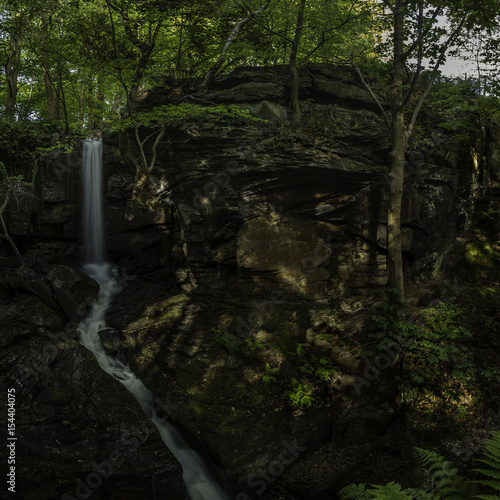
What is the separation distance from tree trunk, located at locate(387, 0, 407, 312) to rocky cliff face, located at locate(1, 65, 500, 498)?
47.1 inches

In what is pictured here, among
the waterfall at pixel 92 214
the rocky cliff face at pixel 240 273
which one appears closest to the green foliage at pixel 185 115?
the rocky cliff face at pixel 240 273

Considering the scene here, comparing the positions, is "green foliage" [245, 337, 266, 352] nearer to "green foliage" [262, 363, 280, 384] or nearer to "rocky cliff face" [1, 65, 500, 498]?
"rocky cliff face" [1, 65, 500, 498]

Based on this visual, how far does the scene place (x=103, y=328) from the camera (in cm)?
905

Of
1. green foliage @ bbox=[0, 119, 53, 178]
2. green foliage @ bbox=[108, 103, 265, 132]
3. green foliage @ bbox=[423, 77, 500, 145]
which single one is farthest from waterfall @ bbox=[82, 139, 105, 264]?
green foliage @ bbox=[423, 77, 500, 145]

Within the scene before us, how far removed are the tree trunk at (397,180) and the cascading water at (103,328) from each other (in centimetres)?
537

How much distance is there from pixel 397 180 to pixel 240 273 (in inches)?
169

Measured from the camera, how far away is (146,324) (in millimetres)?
9133

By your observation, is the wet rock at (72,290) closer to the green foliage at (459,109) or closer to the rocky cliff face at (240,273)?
the rocky cliff face at (240,273)

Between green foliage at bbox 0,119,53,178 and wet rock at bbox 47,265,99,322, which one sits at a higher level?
green foliage at bbox 0,119,53,178

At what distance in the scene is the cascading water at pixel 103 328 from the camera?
6770 millimetres

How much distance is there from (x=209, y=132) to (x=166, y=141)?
1.66 m

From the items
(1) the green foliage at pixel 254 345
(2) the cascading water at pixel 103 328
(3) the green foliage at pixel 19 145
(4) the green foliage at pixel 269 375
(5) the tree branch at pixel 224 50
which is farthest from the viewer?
(3) the green foliage at pixel 19 145

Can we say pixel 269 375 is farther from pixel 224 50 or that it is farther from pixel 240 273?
pixel 224 50

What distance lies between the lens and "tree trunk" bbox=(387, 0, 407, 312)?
8.07 m
